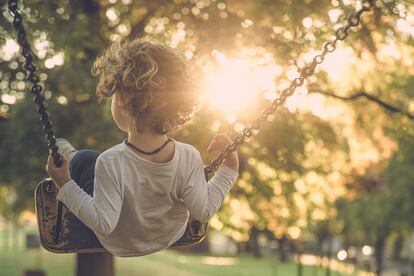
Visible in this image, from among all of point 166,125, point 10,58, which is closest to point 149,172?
point 166,125

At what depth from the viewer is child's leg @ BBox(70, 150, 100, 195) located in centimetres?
390

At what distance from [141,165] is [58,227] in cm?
74

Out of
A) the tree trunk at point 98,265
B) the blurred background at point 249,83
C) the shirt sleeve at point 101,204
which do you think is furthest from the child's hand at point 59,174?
the tree trunk at point 98,265

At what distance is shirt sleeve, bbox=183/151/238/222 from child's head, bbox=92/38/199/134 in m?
0.28

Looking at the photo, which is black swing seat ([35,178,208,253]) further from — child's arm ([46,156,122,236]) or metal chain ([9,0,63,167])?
child's arm ([46,156,122,236])

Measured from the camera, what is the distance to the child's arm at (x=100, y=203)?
3.47 metres

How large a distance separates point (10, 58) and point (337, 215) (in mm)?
31343

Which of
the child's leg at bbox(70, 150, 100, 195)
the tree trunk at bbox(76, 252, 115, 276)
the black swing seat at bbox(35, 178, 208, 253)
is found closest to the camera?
the child's leg at bbox(70, 150, 100, 195)

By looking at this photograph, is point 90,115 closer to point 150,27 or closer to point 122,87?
point 150,27

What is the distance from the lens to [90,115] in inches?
532

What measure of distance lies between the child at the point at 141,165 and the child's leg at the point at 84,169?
1 centimetres

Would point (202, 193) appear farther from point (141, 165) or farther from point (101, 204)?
point (101, 204)

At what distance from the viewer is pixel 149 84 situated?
361 centimetres

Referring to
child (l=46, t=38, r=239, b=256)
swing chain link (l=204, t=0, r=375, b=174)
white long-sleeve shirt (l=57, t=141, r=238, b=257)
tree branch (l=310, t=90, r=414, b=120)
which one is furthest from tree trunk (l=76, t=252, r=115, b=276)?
child (l=46, t=38, r=239, b=256)
